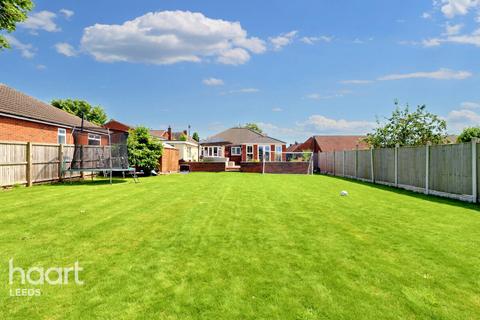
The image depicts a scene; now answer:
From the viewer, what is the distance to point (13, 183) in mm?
11422

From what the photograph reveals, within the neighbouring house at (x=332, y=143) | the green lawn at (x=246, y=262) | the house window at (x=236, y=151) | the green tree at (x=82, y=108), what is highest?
the green tree at (x=82, y=108)

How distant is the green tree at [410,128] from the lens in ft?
67.6

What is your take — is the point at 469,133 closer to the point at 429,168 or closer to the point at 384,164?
the point at 384,164

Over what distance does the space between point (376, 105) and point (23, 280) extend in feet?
84.6

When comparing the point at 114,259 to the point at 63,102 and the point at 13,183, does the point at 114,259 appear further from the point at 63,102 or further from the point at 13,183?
the point at 63,102

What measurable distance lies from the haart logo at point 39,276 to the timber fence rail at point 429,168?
10.2 m

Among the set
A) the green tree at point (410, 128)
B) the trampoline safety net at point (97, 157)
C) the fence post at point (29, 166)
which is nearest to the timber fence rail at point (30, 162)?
the fence post at point (29, 166)

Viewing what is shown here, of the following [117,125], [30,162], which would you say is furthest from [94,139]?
[117,125]

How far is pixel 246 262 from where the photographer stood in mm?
3758

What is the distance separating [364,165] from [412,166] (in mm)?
5257

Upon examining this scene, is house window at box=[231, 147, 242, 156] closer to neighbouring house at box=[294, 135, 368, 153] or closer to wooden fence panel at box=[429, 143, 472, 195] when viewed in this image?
neighbouring house at box=[294, 135, 368, 153]

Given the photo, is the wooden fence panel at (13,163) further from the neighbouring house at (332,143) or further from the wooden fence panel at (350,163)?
the neighbouring house at (332,143)

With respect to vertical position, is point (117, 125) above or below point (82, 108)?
below

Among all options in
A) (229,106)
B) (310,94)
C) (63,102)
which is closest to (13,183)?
(310,94)
